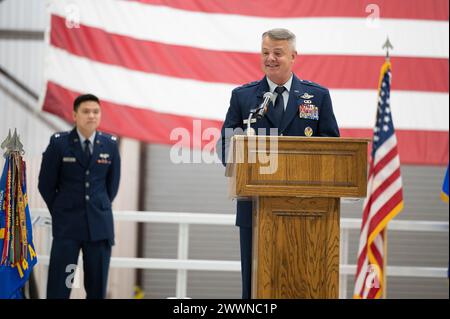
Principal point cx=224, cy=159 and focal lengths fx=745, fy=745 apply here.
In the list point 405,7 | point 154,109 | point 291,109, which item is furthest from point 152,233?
point 291,109

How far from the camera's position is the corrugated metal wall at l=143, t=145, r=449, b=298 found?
7.68 meters

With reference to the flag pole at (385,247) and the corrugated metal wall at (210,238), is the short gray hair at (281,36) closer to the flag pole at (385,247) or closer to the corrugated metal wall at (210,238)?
the flag pole at (385,247)

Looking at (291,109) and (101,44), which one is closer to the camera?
(291,109)

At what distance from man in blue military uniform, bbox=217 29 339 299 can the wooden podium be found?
447mm

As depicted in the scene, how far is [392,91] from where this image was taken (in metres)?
5.96

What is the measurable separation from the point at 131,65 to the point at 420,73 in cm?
233

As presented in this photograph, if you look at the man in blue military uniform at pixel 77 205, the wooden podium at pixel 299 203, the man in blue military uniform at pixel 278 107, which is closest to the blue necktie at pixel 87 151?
the man in blue military uniform at pixel 77 205

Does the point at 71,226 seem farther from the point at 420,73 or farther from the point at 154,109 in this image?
the point at 420,73

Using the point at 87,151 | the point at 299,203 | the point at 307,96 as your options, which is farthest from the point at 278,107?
the point at 87,151

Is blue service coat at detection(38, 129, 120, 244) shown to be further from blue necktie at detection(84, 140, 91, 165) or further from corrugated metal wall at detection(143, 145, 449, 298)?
corrugated metal wall at detection(143, 145, 449, 298)

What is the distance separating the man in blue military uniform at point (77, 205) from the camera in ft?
15.4

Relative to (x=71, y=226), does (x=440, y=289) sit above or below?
below

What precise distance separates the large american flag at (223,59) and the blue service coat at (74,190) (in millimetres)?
1216

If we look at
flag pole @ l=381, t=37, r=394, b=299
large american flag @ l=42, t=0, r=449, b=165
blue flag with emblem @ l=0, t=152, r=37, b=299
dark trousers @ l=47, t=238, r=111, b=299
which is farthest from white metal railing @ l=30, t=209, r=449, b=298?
blue flag with emblem @ l=0, t=152, r=37, b=299
